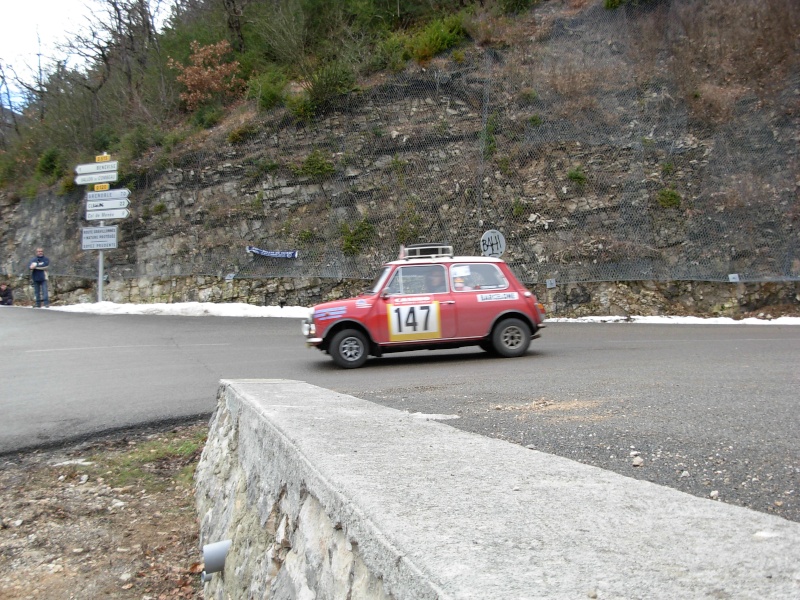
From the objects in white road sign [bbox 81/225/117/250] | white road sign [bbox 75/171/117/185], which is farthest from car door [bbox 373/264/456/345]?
white road sign [bbox 75/171/117/185]

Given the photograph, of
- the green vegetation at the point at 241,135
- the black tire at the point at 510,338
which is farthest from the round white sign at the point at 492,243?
the green vegetation at the point at 241,135

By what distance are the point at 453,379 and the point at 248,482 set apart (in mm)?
5321

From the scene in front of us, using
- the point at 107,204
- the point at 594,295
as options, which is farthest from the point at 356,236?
the point at 107,204

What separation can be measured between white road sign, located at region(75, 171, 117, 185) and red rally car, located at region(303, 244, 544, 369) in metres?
16.5

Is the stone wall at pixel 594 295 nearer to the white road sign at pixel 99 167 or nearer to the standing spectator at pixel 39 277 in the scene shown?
the standing spectator at pixel 39 277

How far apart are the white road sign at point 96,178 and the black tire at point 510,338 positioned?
18.1 m

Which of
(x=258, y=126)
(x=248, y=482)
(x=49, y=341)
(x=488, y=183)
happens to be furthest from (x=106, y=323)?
(x=248, y=482)

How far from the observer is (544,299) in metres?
20.4

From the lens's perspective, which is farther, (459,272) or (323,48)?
(323,48)

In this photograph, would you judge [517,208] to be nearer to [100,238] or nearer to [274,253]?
[274,253]

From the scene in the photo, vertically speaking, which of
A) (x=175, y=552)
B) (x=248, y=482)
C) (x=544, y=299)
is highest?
(x=544, y=299)

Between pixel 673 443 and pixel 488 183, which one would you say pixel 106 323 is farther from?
pixel 673 443

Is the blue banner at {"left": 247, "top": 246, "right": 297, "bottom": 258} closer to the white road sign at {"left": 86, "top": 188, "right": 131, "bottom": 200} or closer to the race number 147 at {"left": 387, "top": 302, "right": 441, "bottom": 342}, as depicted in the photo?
the white road sign at {"left": 86, "top": 188, "right": 131, "bottom": 200}

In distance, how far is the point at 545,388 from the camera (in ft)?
25.6
